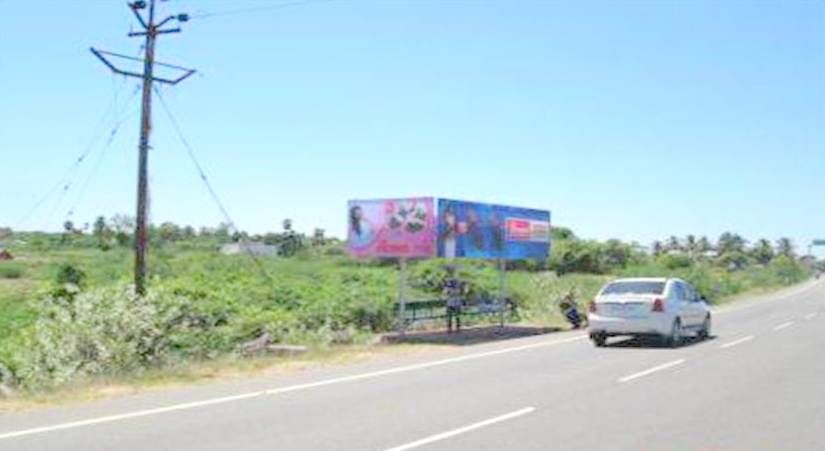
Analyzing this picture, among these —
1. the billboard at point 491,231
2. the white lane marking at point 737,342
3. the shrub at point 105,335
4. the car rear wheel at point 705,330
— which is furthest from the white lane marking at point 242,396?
the car rear wheel at point 705,330

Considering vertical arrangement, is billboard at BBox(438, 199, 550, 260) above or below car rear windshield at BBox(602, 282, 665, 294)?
above

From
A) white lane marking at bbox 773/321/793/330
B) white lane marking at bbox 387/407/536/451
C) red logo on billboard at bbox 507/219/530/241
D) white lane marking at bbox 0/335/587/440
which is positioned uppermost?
red logo on billboard at bbox 507/219/530/241

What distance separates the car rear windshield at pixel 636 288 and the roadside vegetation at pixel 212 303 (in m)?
5.85

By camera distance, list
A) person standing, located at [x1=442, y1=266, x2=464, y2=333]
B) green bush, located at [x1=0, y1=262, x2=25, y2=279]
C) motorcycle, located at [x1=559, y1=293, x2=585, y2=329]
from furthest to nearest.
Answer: green bush, located at [x1=0, y1=262, x2=25, y2=279]
motorcycle, located at [x1=559, y1=293, x2=585, y2=329]
person standing, located at [x1=442, y1=266, x2=464, y2=333]

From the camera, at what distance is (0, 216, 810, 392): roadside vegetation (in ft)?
63.3

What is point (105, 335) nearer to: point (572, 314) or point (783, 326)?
point (572, 314)

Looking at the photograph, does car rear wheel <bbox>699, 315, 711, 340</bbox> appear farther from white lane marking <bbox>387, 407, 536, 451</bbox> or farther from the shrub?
white lane marking <bbox>387, 407, 536, 451</bbox>

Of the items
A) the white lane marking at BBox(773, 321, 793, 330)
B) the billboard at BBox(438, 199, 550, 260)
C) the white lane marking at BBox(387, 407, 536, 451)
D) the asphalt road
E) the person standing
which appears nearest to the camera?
the white lane marking at BBox(387, 407, 536, 451)

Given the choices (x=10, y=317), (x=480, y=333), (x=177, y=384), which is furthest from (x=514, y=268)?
(x=177, y=384)

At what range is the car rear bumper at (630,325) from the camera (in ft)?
75.8

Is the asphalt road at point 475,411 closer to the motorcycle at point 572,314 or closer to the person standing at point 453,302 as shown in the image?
the person standing at point 453,302

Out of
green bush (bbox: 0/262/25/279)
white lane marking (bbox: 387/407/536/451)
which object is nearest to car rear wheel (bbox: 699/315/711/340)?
white lane marking (bbox: 387/407/536/451)

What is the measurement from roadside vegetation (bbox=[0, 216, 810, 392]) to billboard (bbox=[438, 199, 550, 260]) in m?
2.81

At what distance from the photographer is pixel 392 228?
26.9 metres
